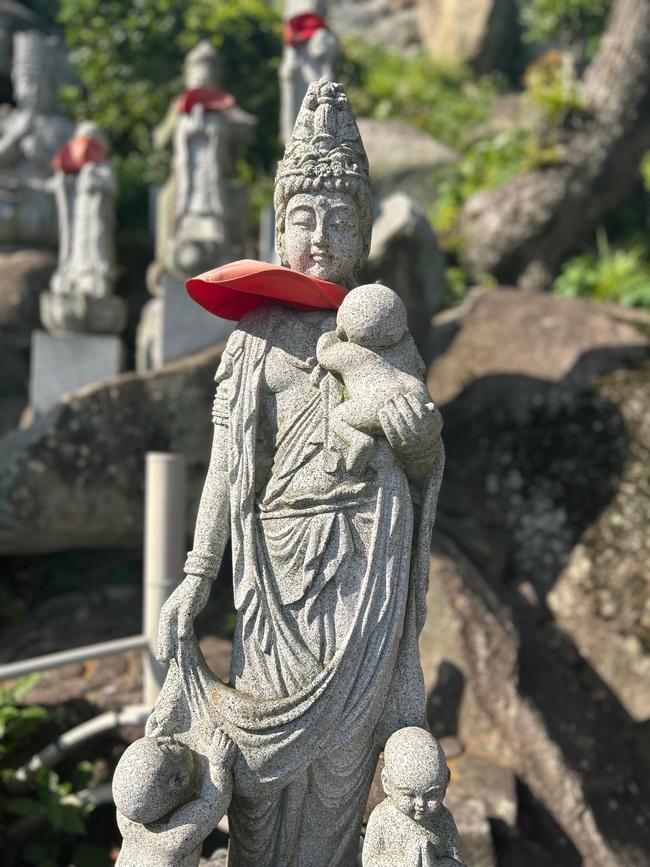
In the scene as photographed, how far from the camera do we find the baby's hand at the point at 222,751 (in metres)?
2.75

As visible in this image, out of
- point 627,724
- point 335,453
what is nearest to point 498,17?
point 627,724

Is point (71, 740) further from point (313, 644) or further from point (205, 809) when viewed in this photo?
point (313, 644)

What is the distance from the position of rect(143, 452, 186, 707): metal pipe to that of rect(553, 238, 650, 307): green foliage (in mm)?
7061

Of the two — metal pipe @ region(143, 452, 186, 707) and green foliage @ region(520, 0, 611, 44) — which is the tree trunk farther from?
metal pipe @ region(143, 452, 186, 707)

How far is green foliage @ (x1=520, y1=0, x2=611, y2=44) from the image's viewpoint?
53.9 feet

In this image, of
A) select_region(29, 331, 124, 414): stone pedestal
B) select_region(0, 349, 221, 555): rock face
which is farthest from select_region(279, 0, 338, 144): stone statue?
select_region(0, 349, 221, 555): rock face

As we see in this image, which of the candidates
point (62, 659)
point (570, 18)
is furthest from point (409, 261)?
point (570, 18)

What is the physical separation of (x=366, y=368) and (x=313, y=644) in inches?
39.7

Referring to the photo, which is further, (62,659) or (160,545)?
(160,545)

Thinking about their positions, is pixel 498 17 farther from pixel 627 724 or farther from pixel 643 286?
pixel 627 724

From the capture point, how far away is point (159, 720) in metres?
2.84

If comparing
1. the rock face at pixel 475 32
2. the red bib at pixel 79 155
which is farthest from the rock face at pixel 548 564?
the rock face at pixel 475 32

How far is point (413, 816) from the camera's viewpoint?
8.60ft

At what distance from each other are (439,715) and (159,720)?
3.30 metres
